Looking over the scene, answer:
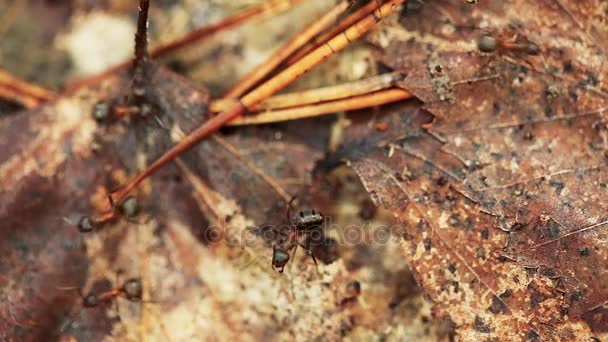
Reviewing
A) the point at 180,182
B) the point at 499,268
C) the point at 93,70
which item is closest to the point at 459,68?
the point at 499,268

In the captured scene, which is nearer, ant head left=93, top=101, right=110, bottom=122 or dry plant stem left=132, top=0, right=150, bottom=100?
dry plant stem left=132, top=0, right=150, bottom=100

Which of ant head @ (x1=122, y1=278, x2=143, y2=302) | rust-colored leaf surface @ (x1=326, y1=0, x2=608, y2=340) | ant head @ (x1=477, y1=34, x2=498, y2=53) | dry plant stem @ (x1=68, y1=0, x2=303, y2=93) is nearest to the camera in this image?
rust-colored leaf surface @ (x1=326, y1=0, x2=608, y2=340)

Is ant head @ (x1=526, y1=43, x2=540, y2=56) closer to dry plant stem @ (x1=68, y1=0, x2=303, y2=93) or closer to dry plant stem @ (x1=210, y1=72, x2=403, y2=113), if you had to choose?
dry plant stem @ (x1=210, y1=72, x2=403, y2=113)

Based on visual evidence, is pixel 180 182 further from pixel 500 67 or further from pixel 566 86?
pixel 566 86

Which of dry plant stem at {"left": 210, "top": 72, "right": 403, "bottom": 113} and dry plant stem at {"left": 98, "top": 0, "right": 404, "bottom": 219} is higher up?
dry plant stem at {"left": 98, "top": 0, "right": 404, "bottom": 219}

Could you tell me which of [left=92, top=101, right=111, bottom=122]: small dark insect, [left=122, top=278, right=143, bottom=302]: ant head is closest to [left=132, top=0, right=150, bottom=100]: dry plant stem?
[left=92, top=101, right=111, bottom=122]: small dark insect

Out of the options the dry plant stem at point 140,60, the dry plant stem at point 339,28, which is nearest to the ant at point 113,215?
the dry plant stem at point 140,60

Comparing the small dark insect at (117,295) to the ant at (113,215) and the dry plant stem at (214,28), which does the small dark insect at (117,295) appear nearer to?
the ant at (113,215)
